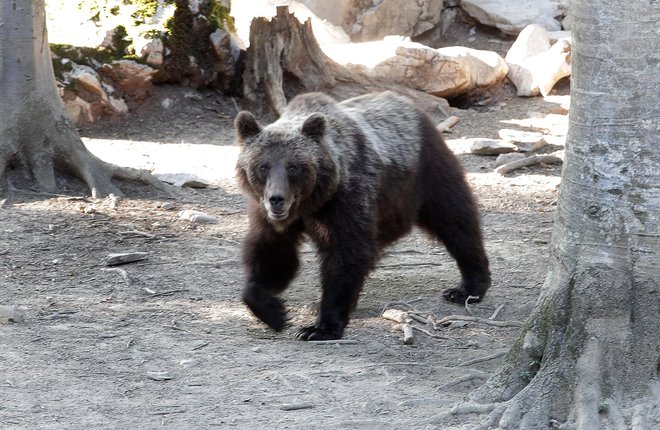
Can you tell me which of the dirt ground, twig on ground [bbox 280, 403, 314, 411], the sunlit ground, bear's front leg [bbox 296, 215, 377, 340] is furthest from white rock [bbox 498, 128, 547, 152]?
twig on ground [bbox 280, 403, 314, 411]

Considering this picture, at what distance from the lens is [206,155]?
11.6 meters

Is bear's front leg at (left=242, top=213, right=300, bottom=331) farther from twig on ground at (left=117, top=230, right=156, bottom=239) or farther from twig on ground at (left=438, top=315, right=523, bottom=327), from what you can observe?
twig on ground at (left=117, top=230, right=156, bottom=239)

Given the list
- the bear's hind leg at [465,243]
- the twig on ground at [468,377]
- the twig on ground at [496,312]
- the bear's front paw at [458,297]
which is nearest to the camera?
the twig on ground at [468,377]

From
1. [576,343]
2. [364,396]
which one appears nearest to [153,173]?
[364,396]

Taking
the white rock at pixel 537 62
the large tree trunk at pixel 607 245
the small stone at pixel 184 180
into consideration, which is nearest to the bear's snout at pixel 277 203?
the large tree trunk at pixel 607 245

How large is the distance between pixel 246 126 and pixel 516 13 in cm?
1180

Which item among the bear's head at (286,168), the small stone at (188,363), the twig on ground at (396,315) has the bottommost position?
the twig on ground at (396,315)

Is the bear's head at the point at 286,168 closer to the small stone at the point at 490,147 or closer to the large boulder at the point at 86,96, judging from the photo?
the small stone at the point at 490,147

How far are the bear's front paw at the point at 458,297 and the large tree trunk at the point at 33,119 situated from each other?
379 centimetres

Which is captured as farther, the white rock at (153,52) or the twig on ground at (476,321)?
the white rock at (153,52)

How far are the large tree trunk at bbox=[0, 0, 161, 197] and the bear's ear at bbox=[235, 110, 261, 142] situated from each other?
3.11 m

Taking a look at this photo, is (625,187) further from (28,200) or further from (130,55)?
(130,55)

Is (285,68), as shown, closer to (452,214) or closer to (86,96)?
(86,96)

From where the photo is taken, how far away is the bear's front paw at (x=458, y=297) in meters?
7.53
